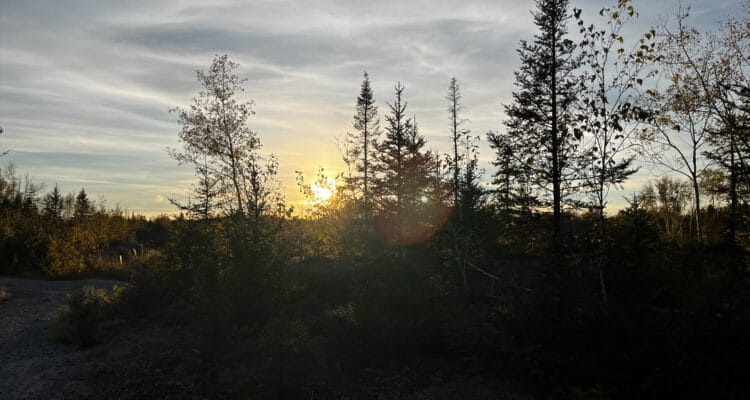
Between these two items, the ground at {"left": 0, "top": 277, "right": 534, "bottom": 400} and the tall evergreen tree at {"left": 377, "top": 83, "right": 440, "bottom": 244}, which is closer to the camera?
the ground at {"left": 0, "top": 277, "right": 534, "bottom": 400}

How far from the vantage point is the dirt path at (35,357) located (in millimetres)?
7930

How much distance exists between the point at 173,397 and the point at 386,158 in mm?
19891

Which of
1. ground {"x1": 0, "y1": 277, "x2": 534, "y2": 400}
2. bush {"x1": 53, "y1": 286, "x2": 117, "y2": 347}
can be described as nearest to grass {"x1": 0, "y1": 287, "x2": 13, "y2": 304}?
ground {"x1": 0, "y1": 277, "x2": 534, "y2": 400}

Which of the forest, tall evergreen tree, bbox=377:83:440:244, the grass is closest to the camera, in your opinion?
the forest

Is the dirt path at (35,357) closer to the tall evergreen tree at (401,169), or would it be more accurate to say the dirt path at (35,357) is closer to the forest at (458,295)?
the forest at (458,295)

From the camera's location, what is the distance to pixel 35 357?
9.54 m

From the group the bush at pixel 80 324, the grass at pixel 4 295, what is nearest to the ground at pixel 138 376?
the bush at pixel 80 324

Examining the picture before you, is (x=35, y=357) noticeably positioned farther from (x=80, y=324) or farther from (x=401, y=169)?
(x=401, y=169)

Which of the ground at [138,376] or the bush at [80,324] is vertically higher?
the bush at [80,324]

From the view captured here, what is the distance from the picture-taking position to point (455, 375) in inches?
331

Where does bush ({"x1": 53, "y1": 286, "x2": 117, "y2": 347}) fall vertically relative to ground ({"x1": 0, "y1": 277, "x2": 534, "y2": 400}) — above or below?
above

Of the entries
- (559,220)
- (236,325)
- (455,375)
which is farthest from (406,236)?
(455,375)

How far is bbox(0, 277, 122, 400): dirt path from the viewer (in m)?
7.93

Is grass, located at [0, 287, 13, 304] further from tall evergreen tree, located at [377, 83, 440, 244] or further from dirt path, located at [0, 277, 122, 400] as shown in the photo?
tall evergreen tree, located at [377, 83, 440, 244]
